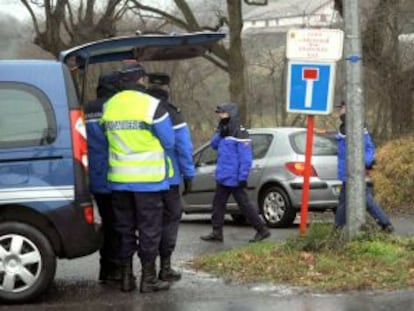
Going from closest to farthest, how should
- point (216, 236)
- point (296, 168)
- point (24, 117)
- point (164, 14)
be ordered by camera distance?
point (24, 117) → point (216, 236) → point (296, 168) → point (164, 14)

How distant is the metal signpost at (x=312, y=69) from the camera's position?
8.14m

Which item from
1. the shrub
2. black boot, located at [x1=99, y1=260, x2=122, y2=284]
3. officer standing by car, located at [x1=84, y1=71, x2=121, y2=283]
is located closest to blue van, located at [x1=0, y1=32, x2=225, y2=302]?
officer standing by car, located at [x1=84, y1=71, x2=121, y2=283]

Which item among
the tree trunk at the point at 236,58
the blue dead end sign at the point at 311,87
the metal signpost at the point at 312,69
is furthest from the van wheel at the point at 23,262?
the tree trunk at the point at 236,58

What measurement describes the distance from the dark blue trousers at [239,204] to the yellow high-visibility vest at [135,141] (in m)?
3.52

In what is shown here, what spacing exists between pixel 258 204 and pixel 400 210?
10.4 feet

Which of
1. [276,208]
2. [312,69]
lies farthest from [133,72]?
[276,208]

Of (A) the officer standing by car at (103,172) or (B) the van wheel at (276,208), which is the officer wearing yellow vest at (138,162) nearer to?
(A) the officer standing by car at (103,172)

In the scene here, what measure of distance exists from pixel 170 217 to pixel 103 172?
0.70 metres

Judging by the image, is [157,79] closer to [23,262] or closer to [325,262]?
[23,262]

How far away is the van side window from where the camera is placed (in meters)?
6.79

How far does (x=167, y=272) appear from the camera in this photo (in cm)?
764

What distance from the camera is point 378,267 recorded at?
7.50 meters

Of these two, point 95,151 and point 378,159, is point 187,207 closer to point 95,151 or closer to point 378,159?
point 378,159

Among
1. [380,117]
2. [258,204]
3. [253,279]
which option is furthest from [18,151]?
[380,117]
